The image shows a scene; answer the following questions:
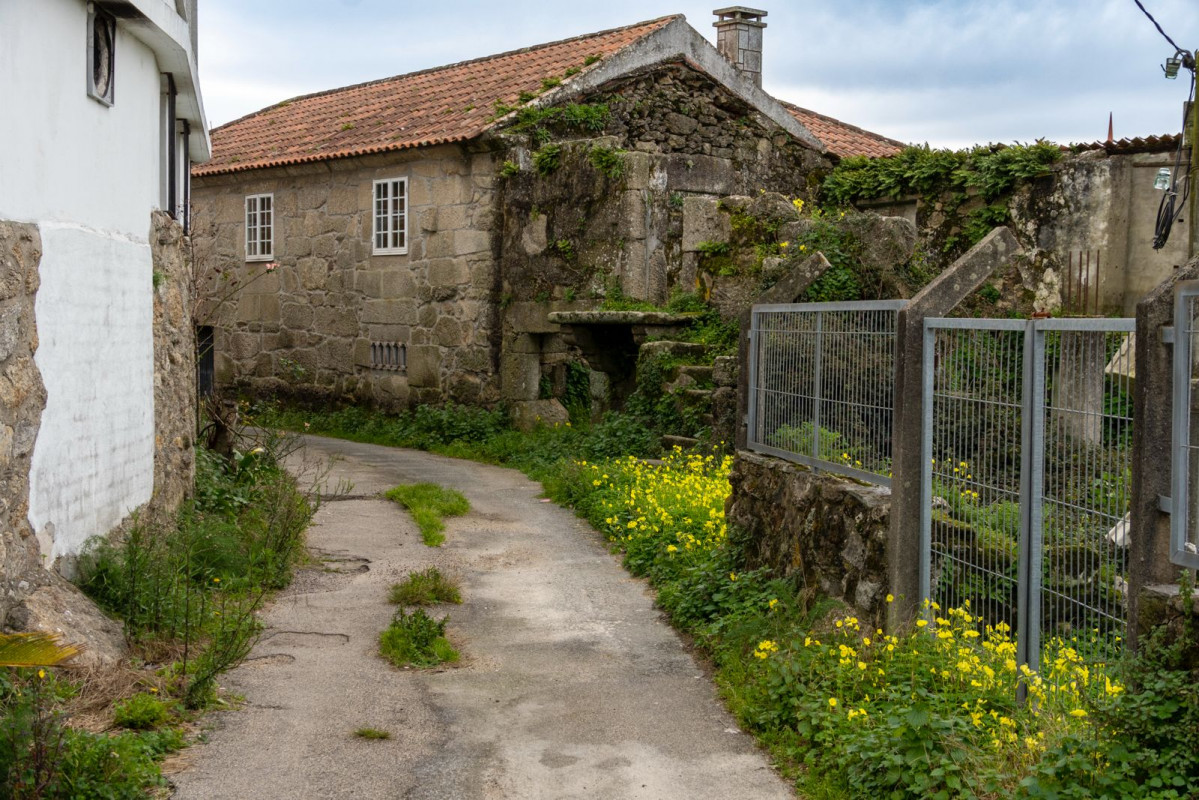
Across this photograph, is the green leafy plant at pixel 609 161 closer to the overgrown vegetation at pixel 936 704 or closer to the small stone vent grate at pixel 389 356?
the small stone vent grate at pixel 389 356

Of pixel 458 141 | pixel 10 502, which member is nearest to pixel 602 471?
pixel 458 141

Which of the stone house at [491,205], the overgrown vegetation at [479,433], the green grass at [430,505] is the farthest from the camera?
the stone house at [491,205]

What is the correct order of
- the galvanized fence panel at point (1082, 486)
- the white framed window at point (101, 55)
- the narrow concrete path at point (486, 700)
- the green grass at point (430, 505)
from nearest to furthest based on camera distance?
the galvanized fence panel at point (1082, 486)
the narrow concrete path at point (486, 700)
the white framed window at point (101, 55)
the green grass at point (430, 505)

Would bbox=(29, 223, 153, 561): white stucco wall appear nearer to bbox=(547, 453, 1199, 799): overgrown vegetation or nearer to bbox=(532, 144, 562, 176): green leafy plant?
bbox=(547, 453, 1199, 799): overgrown vegetation

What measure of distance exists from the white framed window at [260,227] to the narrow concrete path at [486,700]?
11.3 m

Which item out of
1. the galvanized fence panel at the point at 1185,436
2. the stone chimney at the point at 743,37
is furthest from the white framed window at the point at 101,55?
the stone chimney at the point at 743,37

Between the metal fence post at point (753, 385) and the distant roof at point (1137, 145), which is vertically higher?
the distant roof at point (1137, 145)

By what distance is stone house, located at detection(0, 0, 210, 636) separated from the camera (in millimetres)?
5926

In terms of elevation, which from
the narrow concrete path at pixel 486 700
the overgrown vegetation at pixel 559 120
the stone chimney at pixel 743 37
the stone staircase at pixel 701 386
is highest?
the stone chimney at pixel 743 37

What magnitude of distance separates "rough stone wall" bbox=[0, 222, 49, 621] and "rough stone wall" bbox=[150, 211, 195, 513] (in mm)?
2517

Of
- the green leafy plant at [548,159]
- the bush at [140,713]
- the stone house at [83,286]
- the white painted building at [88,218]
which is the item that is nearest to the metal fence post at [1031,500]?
the bush at [140,713]

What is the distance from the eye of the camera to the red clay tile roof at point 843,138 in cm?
1942

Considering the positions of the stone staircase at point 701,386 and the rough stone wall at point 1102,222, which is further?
the rough stone wall at point 1102,222

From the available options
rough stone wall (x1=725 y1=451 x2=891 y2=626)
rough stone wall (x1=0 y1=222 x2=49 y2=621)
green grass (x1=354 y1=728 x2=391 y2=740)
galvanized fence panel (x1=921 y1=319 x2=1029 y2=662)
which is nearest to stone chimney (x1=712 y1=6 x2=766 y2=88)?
rough stone wall (x1=725 y1=451 x2=891 y2=626)
